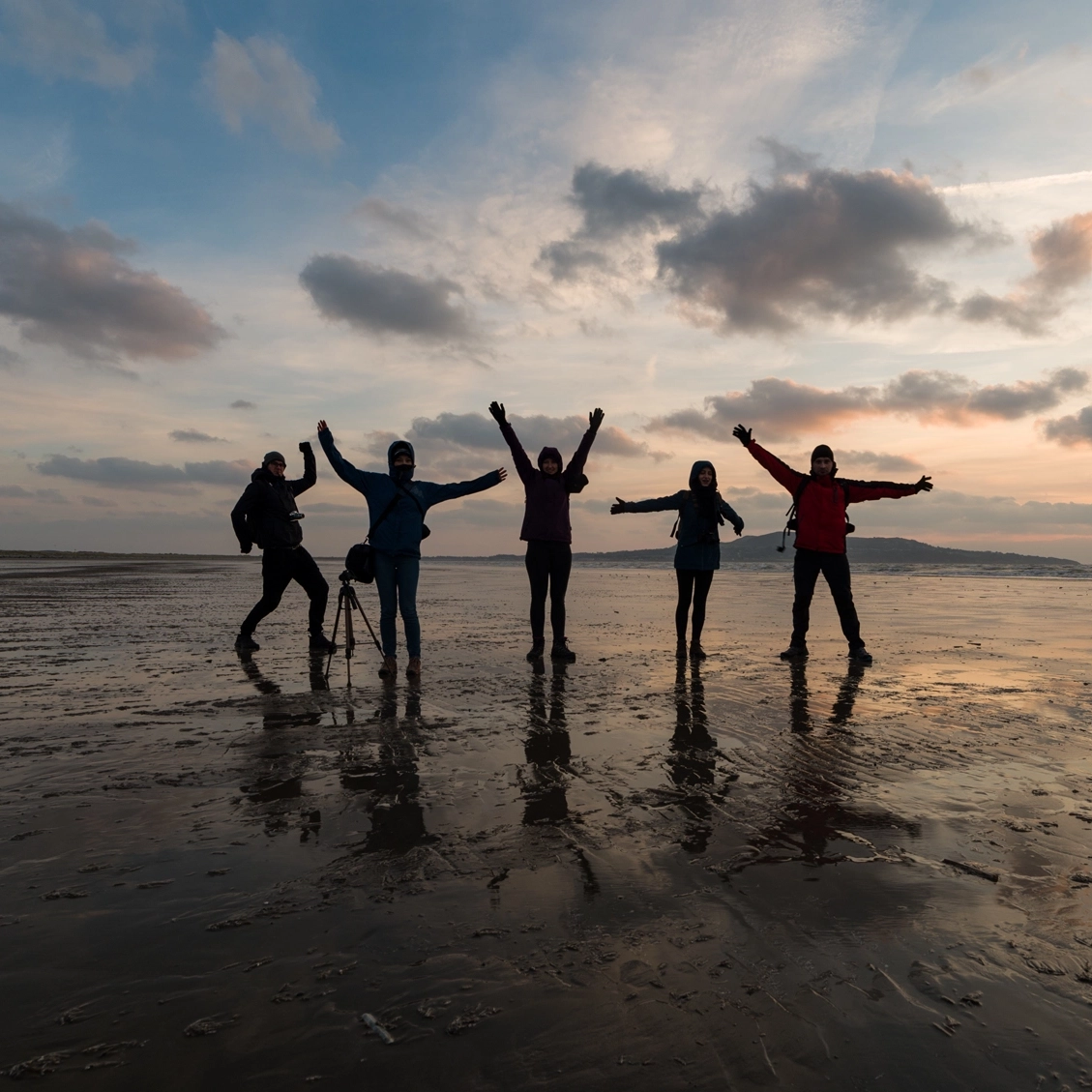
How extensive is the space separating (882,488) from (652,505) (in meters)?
2.99

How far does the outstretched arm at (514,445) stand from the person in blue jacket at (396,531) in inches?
57.0

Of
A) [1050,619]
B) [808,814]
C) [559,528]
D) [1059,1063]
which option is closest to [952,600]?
[1050,619]

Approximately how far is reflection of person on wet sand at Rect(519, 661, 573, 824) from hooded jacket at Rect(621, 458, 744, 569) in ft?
11.1

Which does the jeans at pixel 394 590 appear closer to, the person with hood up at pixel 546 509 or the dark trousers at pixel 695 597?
the person with hood up at pixel 546 509

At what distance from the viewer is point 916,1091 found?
1761mm

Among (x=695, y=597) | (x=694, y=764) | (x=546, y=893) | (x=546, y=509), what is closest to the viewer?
(x=546, y=893)

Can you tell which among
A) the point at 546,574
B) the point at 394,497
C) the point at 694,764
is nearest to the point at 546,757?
the point at 694,764

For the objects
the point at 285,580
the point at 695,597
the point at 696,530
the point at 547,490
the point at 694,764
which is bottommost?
the point at 694,764

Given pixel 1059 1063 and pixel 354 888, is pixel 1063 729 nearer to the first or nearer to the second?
pixel 1059 1063

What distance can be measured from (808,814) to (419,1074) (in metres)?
2.39

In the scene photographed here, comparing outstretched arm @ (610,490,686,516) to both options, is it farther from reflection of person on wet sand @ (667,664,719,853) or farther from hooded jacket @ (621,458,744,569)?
reflection of person on wet sand @ (667,664,719,853)

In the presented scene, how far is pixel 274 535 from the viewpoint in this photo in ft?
30.4

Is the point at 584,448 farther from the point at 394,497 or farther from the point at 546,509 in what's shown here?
the point at 394,497

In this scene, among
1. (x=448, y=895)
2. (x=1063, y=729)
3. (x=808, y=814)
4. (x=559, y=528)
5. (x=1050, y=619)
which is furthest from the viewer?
(x=1050, y=619)
